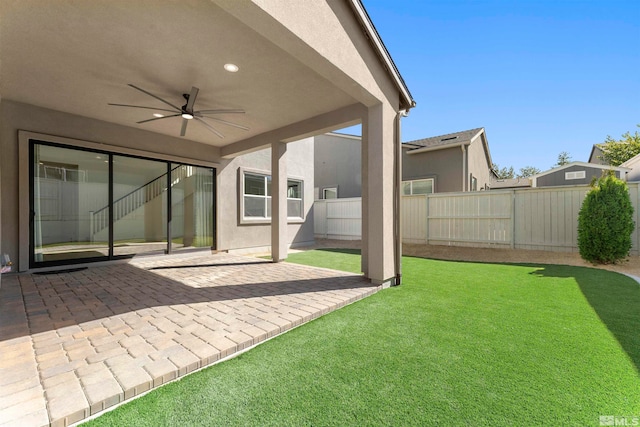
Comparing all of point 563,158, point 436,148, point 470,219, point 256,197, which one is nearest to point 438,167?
point 436,148

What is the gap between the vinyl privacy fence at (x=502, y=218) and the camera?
6848 millimetres

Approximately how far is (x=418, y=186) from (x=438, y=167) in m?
1.30

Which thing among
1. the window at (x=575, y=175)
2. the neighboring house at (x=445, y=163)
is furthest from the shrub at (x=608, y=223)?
the window at (x=575, y=175)

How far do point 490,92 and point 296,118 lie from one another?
11.6m

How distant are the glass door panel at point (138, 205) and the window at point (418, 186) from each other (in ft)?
35.3

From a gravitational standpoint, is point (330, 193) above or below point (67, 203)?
above

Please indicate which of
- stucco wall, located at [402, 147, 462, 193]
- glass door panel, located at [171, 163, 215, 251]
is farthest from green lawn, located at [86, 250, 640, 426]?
stucco wall, located at [402, 147, 462, 193]

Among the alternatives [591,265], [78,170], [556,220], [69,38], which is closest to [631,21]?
[556,220]

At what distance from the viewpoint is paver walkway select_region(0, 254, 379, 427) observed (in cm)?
168

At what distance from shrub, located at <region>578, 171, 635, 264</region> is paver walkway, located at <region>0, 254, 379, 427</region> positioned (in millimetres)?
5422

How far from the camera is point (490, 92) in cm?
1245

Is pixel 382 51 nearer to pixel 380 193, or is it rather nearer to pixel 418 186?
pixel 380 193

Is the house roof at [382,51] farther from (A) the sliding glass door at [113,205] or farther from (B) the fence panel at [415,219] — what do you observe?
(A) the sliding glass door at [113,205]

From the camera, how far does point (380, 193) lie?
13.8ft
